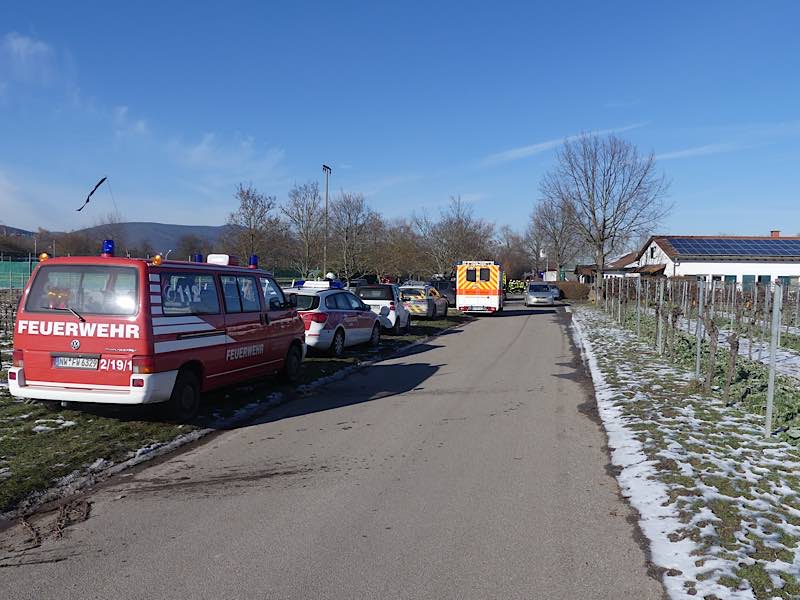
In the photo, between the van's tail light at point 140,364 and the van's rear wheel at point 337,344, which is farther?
the van's rear wheel at point 337,344

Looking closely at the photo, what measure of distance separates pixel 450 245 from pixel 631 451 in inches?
1847

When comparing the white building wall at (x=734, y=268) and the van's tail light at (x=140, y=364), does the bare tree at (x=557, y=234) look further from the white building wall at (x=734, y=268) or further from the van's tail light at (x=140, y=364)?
the van's tail light at (x=140, y=364)

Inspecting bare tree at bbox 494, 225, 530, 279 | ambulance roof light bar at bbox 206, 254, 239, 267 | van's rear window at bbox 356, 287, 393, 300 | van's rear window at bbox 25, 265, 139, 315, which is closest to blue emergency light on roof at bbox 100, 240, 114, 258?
van's rear window at bbox 25, 265, 139, 315

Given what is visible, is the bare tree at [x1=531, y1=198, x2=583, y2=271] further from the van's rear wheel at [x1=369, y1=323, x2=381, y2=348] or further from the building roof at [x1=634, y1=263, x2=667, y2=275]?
the van's rear wheel at [x1=369, y1=323, x2=381, y2=348]

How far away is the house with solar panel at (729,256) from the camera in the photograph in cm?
4606

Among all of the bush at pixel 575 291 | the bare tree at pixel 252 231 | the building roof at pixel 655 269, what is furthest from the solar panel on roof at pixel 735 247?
the bare tree at pixel 252 231

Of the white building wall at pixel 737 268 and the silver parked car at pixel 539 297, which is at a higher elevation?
the white building wall at pixel 737 268

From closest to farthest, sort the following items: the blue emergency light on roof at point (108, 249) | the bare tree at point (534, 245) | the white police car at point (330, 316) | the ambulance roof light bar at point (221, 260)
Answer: the blue emergency light on roof at point (108, 249) → the ambulance roof light bar at point (221, 260) → the white police car at point (330, 316) → the bare tree at point (534, 245)

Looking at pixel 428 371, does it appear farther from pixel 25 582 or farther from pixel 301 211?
pixel 301 211

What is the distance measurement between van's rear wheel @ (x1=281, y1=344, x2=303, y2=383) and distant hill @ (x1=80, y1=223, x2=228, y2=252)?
15731 millimetres

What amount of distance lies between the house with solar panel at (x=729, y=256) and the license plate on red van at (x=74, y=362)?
43.6m

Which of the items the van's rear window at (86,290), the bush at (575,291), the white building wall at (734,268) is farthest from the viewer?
the bush at (575,291)

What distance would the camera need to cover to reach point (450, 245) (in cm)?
5341

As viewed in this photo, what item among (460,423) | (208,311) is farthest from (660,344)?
(208,311)
